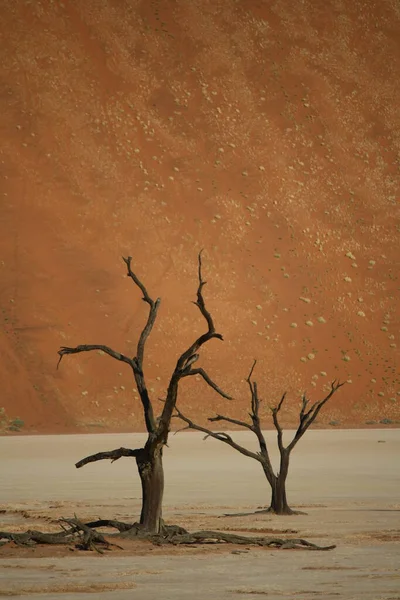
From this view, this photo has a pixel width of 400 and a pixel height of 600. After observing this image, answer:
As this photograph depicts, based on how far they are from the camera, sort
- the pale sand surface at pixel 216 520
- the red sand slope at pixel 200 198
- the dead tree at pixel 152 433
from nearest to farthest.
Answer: the pale sand surface at pixel 216 520 → the dead tree at pixel 152 433 → the red sand slope at pixel 200 198

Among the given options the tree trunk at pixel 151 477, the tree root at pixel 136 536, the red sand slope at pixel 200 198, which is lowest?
the tree root at pixel 136 536

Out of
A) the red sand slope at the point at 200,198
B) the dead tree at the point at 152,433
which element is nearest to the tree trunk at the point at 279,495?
the dead tree at the point at 152,433

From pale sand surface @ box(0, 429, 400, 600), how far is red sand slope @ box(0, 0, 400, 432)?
61.5ft

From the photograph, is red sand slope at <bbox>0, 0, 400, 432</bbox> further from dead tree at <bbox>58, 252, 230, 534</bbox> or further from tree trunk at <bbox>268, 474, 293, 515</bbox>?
dead tree at <bbox>58, 252, 230, 534</bbox>

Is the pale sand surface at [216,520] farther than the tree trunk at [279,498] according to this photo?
No

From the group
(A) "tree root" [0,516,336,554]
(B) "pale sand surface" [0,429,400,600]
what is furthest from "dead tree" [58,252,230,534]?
(B) "pale sand surface" [0,429,400,600]

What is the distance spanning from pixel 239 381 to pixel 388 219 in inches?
548

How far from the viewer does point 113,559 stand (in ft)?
38.8

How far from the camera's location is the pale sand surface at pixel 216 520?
9977 mm

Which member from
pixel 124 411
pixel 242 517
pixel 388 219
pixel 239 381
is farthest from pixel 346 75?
pixel 242 517

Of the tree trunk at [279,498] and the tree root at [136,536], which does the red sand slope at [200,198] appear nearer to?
the tree trunk at [279,498]

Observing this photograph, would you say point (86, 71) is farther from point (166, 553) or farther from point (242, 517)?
point (166, 553)

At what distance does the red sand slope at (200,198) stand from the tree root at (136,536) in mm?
40317

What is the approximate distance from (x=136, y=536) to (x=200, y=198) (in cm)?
5269
